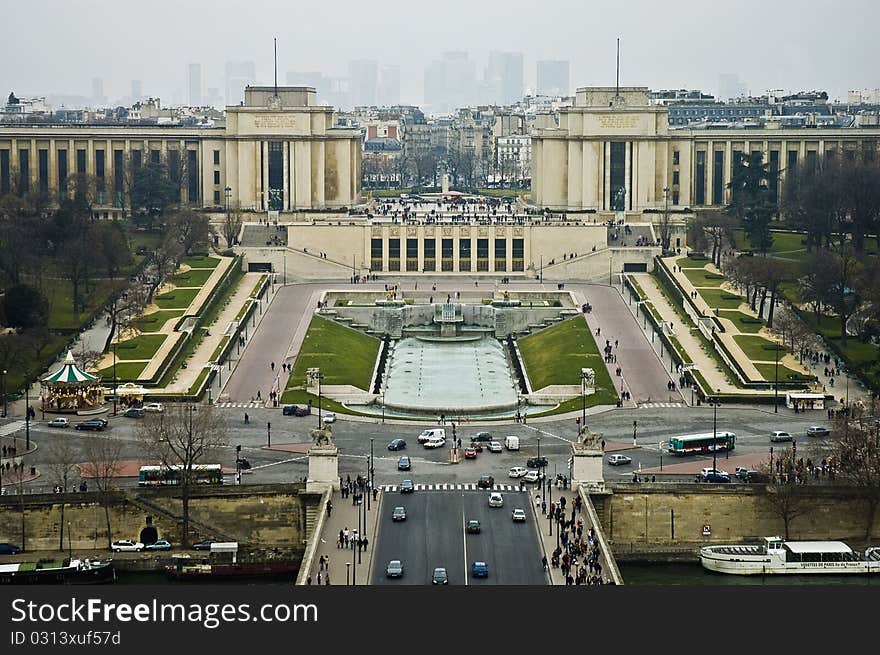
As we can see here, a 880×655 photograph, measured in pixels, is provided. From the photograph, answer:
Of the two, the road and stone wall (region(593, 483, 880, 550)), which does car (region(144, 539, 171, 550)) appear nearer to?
the road

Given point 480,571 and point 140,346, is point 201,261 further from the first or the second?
point 480,571

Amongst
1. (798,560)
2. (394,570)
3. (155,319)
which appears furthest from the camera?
(155,319)

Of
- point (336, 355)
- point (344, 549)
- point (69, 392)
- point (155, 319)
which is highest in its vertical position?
point (155, 319)

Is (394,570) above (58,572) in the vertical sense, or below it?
above

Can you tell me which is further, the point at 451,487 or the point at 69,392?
the point at 69,392

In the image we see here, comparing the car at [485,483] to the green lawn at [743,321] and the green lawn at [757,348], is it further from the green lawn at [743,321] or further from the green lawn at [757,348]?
the green lawn at [743,321]

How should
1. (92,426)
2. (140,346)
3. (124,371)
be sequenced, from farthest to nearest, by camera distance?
(140,346)
(124,371)
(92,426)

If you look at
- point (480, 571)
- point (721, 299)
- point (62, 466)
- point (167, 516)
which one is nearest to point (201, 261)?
point (721, 299)
